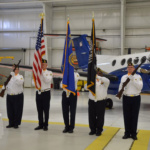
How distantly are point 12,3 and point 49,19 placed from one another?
12.8 ft

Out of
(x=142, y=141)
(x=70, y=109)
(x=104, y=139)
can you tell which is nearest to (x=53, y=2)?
(x=70, y=109)

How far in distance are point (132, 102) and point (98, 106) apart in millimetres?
837

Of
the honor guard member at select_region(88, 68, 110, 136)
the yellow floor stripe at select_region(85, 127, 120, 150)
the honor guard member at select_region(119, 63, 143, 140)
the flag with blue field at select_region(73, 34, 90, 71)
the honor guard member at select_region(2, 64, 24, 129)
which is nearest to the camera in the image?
the yellow floor stripe at select_region(85, 127, 120, 150)

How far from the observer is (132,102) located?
548 cm

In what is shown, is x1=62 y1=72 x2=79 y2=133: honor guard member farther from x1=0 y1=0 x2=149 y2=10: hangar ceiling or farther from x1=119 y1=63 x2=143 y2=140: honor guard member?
x1=0 y1=0 x2=149 y2=10: hangar ceiling

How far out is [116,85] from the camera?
33.4 feet

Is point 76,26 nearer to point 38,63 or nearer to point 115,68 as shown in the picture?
point 115,68

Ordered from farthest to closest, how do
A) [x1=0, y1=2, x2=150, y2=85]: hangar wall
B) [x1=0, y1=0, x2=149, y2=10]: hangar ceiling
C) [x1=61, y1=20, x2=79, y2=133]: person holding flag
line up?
[x1=0, y1=0, x2=149, y2=10]: hangar ceiling < [x1=0, y1=2, x2=150, y2=85]: hangar wall < [x1=61, y1=20, x2=79, y2=133]: person holding flag

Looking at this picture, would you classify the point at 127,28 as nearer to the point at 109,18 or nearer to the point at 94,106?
the point at 109,18

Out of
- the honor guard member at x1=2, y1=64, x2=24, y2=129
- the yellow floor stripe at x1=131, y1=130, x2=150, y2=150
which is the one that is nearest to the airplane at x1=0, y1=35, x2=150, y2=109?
the yellow floor stripe at x1=131, y1=130, x2=150, y2=150

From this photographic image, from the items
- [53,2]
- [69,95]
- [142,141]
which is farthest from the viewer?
[53,2]

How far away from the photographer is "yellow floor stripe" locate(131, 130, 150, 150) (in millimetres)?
4875

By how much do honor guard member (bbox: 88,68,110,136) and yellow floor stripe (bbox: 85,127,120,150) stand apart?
0.23 m

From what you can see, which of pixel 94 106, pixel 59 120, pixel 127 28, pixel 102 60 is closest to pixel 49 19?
pixel 127 28
